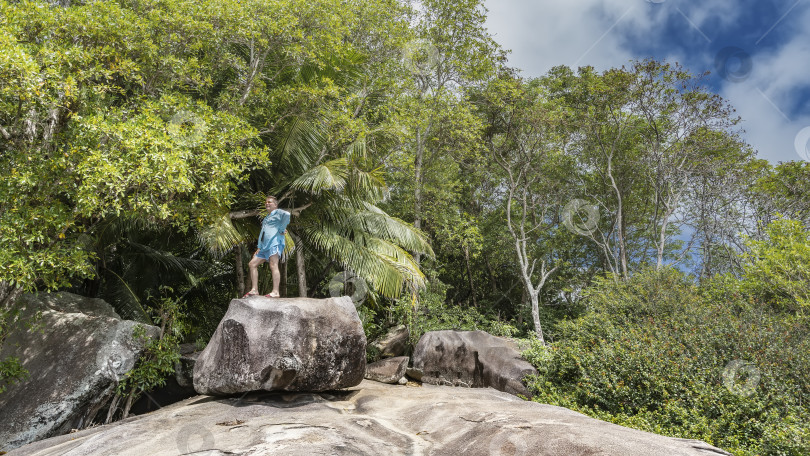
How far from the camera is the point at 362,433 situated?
553cm

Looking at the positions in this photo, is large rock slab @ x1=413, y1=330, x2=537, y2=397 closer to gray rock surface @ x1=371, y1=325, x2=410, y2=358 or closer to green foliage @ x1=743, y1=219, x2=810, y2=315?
gray rock surface @ x1=371, y1=325, x2=410, y2=358

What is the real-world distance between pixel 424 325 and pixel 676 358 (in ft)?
21.5

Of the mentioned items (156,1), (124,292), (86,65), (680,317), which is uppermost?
(156,1)

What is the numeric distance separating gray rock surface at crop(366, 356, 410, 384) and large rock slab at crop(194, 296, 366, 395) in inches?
143

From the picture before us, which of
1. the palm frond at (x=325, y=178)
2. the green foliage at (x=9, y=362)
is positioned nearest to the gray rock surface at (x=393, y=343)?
the palm frond at (x=325, y=178)

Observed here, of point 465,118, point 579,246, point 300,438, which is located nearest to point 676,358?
point 300,438

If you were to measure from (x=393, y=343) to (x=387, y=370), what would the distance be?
166cm

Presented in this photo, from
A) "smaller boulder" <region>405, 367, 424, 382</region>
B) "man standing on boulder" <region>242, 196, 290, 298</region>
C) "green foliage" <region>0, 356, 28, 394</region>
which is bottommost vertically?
"green foliage" <region>0, 356, 28, 394</region>

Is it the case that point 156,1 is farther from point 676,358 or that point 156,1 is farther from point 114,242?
point 676,358

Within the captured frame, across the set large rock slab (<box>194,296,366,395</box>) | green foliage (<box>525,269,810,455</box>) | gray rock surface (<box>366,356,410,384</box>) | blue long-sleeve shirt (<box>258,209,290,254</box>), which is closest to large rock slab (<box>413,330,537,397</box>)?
green foliage (<box>525,269,810,455</box>)

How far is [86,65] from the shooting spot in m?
7.57

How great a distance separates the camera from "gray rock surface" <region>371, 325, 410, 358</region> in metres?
13.0

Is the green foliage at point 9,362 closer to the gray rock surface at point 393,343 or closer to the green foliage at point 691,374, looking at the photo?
the gray rock surface at point 393,343

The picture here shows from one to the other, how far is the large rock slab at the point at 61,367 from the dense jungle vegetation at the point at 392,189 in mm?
553
